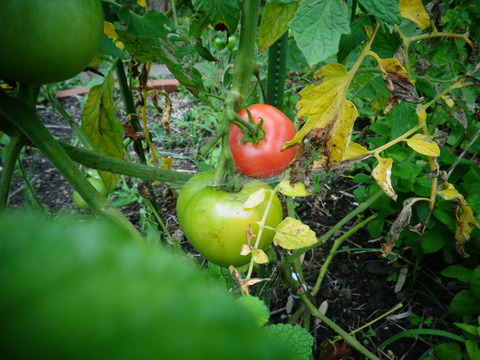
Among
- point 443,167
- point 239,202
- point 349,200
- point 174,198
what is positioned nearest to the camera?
point 239,202

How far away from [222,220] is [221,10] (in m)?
0.29

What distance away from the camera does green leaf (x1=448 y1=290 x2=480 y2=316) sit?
0.82 metres

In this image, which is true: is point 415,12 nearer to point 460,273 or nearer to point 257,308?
point 257,308

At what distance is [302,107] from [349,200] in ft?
3.16

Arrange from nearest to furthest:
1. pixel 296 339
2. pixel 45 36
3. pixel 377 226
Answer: pixel 45 36 < pixel 296 339 < pixel 377 226

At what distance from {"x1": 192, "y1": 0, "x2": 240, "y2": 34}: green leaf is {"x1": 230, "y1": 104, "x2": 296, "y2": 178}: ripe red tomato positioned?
0.13 metres

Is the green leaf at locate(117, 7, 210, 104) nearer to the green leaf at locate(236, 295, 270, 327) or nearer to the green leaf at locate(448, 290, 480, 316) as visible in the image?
the green leaf at locate(236, 295, 270, 327)

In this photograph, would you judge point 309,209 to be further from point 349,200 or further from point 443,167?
point 443,167

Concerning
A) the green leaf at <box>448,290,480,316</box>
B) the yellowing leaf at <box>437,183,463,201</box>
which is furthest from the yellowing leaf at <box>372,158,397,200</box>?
the green leaf at <box>448,290,480,316</box>

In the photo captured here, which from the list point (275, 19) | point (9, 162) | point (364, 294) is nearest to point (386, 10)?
point (275, 19)

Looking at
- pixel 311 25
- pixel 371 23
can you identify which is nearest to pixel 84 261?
pixel 311 25

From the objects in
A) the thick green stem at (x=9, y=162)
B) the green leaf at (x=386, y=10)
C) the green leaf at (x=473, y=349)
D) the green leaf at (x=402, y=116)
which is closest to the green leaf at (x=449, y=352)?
the green leaf at (x=473, y=349)

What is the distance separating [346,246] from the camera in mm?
1244

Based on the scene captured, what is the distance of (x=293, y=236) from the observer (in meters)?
0.53
